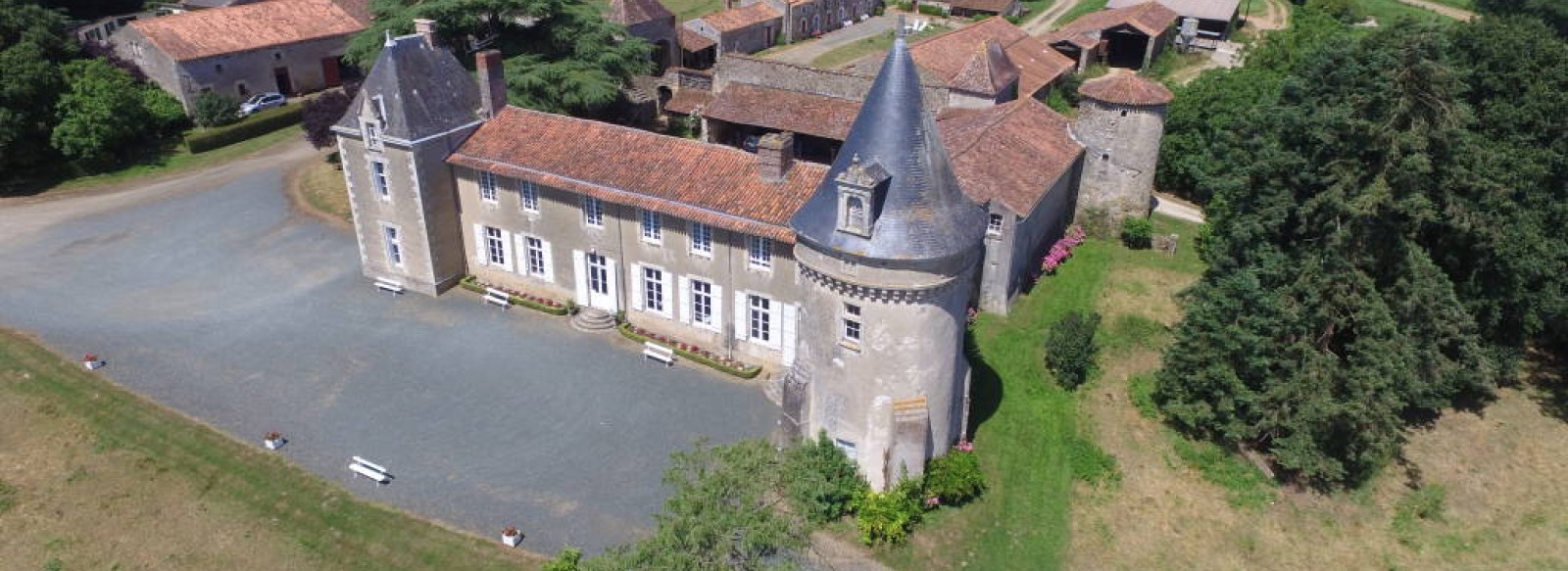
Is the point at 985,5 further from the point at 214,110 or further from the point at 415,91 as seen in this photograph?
the point at 415,91

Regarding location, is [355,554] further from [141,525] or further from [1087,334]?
[1087,334]

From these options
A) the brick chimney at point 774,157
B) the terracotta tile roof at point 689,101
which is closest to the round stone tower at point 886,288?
the brick chimney at point 774,157

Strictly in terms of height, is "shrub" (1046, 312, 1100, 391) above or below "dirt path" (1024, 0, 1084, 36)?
below

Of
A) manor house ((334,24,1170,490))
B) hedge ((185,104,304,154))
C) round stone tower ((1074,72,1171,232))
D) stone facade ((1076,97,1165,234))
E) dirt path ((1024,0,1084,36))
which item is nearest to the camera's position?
manor house ((334,24,1170,490))

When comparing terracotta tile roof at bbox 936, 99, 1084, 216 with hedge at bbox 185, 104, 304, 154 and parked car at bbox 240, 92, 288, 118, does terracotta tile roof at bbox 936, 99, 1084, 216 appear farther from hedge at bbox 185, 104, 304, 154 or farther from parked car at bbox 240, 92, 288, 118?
parked car at bbox 240, 92, 288, 118

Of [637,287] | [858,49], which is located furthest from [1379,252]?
[858,49]

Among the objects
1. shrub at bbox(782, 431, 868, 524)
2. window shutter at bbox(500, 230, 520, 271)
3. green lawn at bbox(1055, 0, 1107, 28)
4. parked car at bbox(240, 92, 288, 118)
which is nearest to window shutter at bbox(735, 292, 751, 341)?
shrub at bbox(782, 431, 868, 524)
